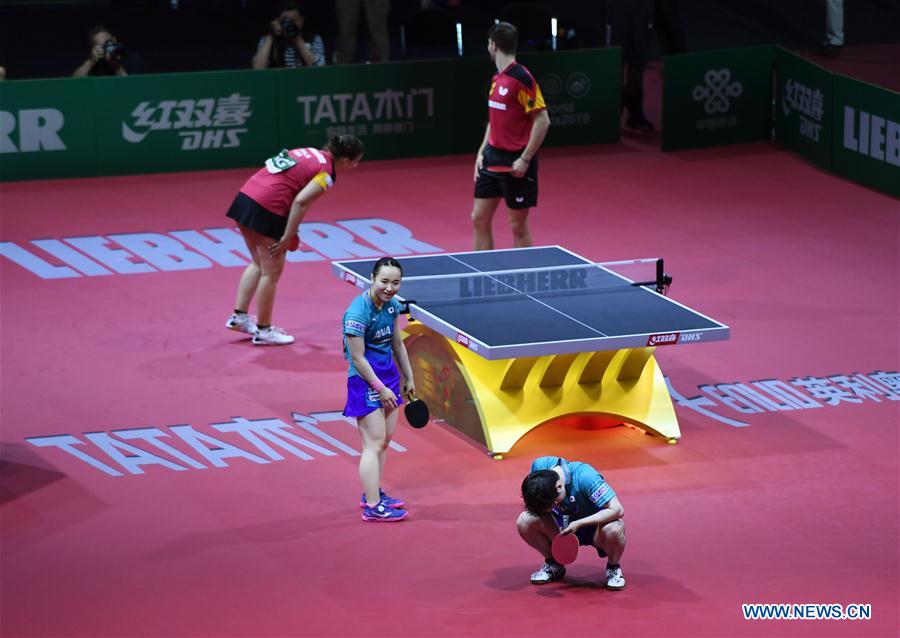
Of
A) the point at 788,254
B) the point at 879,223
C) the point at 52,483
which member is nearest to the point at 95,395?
the point at 52,483

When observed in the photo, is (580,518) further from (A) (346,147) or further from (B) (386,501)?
(A) (346,147)

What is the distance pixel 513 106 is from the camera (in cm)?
1186

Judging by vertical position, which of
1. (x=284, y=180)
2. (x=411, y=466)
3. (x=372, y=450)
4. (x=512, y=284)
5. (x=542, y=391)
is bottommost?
(x=411, y=466)

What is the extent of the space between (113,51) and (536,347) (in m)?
8.77

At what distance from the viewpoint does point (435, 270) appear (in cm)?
1086

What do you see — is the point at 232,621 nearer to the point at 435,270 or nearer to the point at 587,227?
the point at 435,270

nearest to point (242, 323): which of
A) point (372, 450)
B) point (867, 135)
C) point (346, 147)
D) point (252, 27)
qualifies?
point (346, 147)

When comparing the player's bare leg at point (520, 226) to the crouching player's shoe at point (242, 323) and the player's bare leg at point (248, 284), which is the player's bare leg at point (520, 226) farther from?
the crouching player's shoe at point (242, 323)

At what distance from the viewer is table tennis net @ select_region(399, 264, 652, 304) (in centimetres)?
1035

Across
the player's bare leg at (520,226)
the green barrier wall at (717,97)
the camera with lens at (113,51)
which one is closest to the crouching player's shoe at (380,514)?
the player's bare leg at (520,226)

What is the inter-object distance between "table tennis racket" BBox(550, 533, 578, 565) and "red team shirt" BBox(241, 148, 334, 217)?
4329 millimetres

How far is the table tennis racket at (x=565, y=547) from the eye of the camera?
7.58m

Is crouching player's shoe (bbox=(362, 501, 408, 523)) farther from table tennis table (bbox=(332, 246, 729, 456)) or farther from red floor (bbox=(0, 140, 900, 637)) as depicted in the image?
table tennis table (bbox=(332, 246, 729, 456))

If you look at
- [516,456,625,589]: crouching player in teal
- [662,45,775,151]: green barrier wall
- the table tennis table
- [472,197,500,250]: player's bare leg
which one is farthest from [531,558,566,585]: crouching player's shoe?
[662,45,775,151]: green barrier wall
